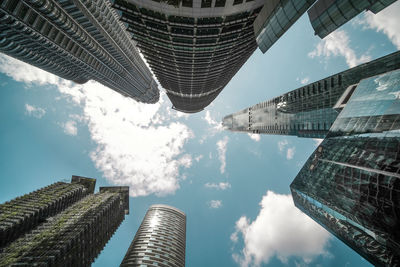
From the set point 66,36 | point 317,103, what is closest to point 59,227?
point 66,36

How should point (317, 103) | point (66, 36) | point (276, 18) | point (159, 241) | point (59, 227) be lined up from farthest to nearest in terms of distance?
1. point (66, 36)
2. point (159, 241)
3. point (317, 103)
4. point (59, 227)
5. point (276, 18)

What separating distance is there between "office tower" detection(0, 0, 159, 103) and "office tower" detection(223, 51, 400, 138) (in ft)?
375

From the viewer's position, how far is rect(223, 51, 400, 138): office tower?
2497 inches

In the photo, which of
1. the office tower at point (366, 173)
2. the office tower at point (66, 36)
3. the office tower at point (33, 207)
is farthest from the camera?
the office tower at point (66, 36)

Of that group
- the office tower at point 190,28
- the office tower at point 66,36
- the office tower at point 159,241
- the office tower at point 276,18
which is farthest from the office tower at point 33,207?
the office tower at point 276,18

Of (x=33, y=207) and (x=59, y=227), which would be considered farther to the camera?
(x=33, y=207)

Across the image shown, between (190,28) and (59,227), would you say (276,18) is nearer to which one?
(190,28)

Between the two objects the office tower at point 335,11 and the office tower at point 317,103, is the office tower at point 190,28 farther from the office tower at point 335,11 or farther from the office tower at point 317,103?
the office tower at point 317,103

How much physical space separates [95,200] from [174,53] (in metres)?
77.5

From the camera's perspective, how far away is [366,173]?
94.7ft

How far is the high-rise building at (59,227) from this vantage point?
49.3 meters

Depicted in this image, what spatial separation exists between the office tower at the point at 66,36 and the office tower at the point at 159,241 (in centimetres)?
9778

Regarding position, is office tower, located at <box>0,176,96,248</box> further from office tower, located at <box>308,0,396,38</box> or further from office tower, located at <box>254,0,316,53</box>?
office tower, located at <box>308,0,396,38</box>

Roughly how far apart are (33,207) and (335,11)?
101 m
